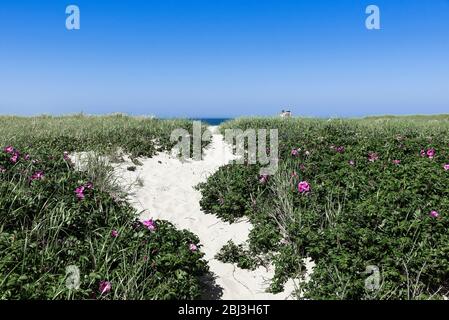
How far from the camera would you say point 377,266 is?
4633 millimetres

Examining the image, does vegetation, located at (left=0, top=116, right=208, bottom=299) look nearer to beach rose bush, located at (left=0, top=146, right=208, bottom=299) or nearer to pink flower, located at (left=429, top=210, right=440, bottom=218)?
beach rose bush, located at (left=0, top=146, right=208, bottom=299)

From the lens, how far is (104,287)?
162 inches

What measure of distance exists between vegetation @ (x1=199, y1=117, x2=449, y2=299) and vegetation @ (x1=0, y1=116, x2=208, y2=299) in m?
1.35

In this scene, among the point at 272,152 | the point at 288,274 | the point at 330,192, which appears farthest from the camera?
the point at 272,152

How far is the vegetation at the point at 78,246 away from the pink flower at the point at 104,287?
10 mm

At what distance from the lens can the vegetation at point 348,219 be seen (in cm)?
456

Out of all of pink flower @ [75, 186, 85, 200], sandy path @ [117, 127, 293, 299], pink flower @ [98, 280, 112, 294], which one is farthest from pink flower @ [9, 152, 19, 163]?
pink flower @ [98, 280, 112, 294]

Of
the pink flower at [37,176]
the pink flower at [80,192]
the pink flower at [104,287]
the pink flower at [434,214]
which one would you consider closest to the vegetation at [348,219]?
the pink flower at [434,214]

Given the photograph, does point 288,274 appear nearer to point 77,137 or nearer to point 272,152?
point 272,152

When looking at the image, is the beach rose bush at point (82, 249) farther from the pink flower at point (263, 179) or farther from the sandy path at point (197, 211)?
the pink flower at point (263, 179)

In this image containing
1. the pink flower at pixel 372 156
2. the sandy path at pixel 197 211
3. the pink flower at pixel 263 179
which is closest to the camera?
the sandy path at pixel 197 211

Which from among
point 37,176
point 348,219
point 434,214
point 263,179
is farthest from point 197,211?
point 434,214
